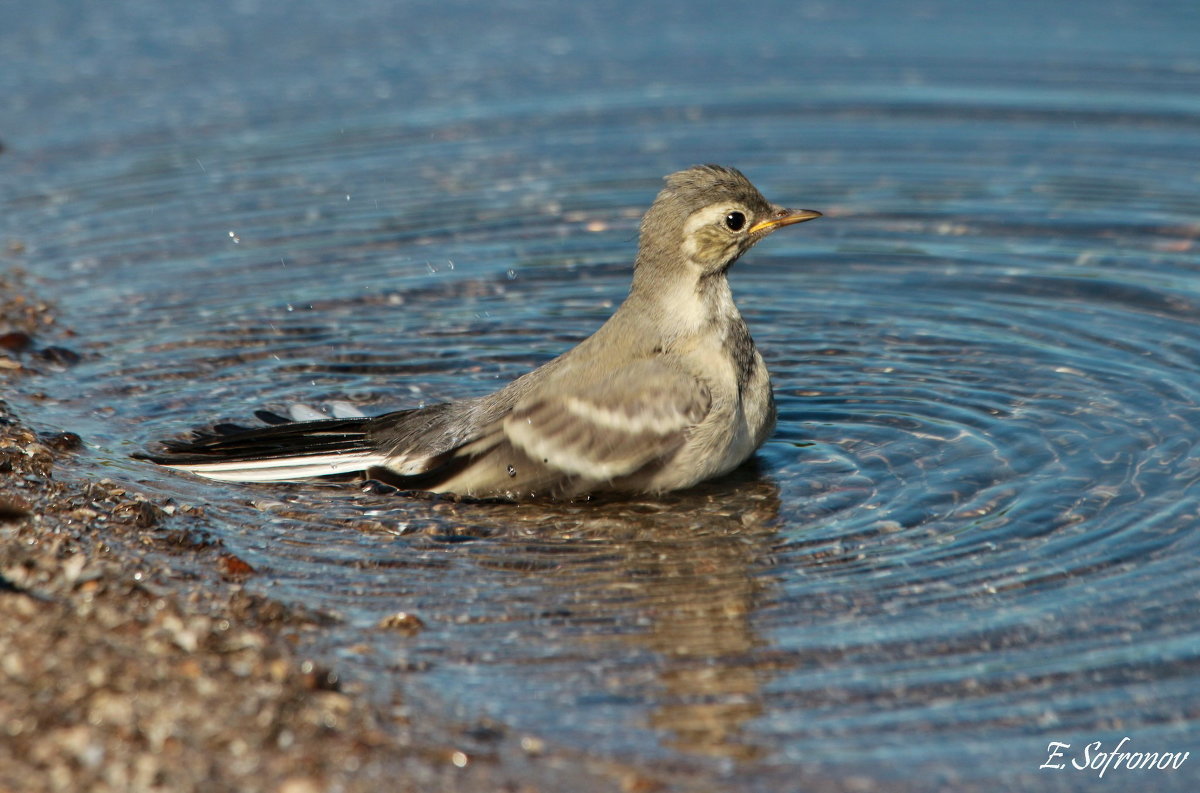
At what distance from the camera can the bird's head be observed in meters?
7.78

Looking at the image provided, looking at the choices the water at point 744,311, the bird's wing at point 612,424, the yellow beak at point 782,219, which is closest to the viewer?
the water at point 744,311

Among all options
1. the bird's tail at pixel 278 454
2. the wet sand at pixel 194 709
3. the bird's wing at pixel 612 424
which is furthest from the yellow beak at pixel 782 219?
the wet sand at pixel 194 709

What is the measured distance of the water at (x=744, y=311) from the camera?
19.2ft

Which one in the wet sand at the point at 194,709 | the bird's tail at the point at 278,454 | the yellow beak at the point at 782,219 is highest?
the yellow beak at the point at 782,219

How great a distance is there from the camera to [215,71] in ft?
48.3

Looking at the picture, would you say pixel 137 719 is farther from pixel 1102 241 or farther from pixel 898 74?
pixel 898 74

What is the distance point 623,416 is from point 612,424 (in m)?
0.07

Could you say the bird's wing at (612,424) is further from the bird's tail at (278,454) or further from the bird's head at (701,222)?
the bird's tail at (278,454)

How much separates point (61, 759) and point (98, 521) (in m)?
2.37

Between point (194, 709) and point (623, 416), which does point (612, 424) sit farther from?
point (194, 709)

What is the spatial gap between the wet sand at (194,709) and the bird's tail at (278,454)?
136cm

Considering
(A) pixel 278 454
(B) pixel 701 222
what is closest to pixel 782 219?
(B) pixel 701 222

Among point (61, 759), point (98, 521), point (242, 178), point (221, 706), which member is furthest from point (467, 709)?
point (242, 178)

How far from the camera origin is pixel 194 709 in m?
5.12
